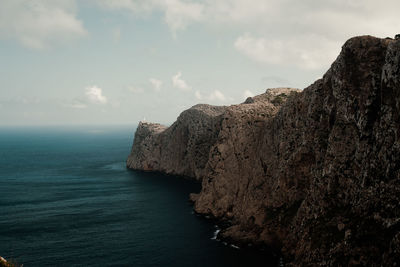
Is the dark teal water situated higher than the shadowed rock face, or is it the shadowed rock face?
the shadowed rock face

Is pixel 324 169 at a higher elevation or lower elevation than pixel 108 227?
higher

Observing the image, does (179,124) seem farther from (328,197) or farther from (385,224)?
(385,224)

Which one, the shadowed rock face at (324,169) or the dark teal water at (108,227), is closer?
the shadowed rock face at (324,169)

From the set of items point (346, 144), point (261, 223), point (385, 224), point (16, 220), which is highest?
point (346, 144)

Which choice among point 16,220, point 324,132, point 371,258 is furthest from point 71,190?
point 371,258

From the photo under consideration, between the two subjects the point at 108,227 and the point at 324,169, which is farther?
the point at 108,227

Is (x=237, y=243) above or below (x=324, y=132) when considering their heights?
below

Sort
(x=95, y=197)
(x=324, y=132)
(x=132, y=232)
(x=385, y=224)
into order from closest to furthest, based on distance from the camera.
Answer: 1. (x=385, y=224)
2. (x=324, y=132)
3. (x=132, y=232)
4. (x=95, y=197)

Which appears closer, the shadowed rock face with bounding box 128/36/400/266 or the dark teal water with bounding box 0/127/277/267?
the shadowed rock face with bounding box 128/36/400/266
